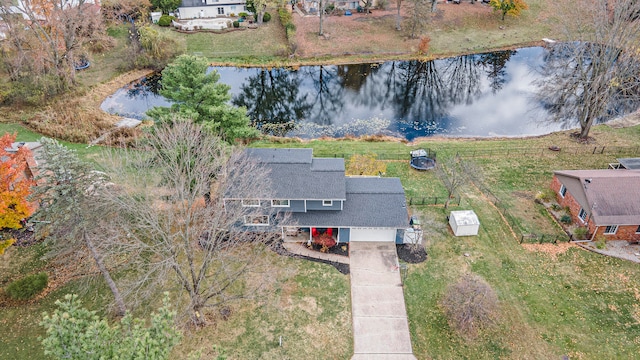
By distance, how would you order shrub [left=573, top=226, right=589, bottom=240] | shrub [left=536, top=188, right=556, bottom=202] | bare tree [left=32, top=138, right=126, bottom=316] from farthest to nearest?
shrub [left=536, top=188, right=556, bottom=202] < shrub [left=573, top=226, right=589, bottom=240] < bare tree [left=32, top=138, right=126, bottom=316]

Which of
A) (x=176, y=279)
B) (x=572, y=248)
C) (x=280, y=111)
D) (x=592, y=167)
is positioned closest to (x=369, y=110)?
(x=280, y=111)

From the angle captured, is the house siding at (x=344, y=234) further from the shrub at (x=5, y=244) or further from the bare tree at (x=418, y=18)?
the bare tree at (x=418, y=18)

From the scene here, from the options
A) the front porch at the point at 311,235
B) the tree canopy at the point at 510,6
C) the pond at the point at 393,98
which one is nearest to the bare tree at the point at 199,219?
the front porch at the point at 311,235

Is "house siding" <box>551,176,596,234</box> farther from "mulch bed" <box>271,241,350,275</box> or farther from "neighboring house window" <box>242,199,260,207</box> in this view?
"neighboring house window" <box>242,199,260,207</box>

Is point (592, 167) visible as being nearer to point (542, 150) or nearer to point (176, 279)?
point (542, 150)

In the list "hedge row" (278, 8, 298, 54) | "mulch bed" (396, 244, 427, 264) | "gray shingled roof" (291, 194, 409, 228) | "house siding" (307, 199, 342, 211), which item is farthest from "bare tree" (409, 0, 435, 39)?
"mulch bed" (396, 244, 427, 264)

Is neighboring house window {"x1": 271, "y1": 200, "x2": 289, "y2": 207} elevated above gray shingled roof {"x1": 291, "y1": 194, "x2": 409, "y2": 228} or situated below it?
above
